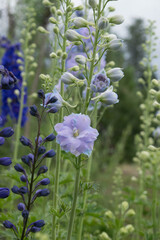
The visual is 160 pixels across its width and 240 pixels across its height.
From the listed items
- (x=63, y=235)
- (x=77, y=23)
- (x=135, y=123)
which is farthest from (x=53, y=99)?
(x=135, y=123)

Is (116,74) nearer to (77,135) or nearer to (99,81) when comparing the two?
(99,81)

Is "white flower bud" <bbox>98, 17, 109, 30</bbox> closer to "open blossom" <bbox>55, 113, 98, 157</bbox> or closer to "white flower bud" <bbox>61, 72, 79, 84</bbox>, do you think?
"white flower bud" <bbox>61, 72, 79, 84</bbox>

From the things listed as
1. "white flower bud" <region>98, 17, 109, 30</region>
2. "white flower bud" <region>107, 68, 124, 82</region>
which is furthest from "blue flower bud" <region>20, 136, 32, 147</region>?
"white flower bud" <region>98, 17, 109, 30</region>

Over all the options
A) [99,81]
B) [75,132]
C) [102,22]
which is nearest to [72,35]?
[102,22]

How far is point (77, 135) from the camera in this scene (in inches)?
67.4

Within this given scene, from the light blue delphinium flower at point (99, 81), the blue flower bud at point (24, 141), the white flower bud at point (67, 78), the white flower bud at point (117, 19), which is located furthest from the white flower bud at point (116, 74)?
the blue flower bud at point (24, 141)

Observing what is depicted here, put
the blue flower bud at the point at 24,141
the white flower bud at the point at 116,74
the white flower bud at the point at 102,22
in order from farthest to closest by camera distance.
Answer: the white flower bud at the point at 116,74
the white flower bud at the point at 102,22
the blue flower bud at the point at 24,141

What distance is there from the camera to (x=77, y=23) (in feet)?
6.23

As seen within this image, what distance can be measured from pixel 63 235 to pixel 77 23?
139 cm

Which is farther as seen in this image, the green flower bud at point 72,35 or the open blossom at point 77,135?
the green flower bud at point 72,35

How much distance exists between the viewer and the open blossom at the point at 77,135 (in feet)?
5.32

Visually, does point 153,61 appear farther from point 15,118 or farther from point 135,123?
point 135,123

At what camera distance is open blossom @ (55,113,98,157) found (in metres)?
1.62

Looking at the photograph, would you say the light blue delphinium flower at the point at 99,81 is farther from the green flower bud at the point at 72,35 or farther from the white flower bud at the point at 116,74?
the green flower bud at the point at 72,35
